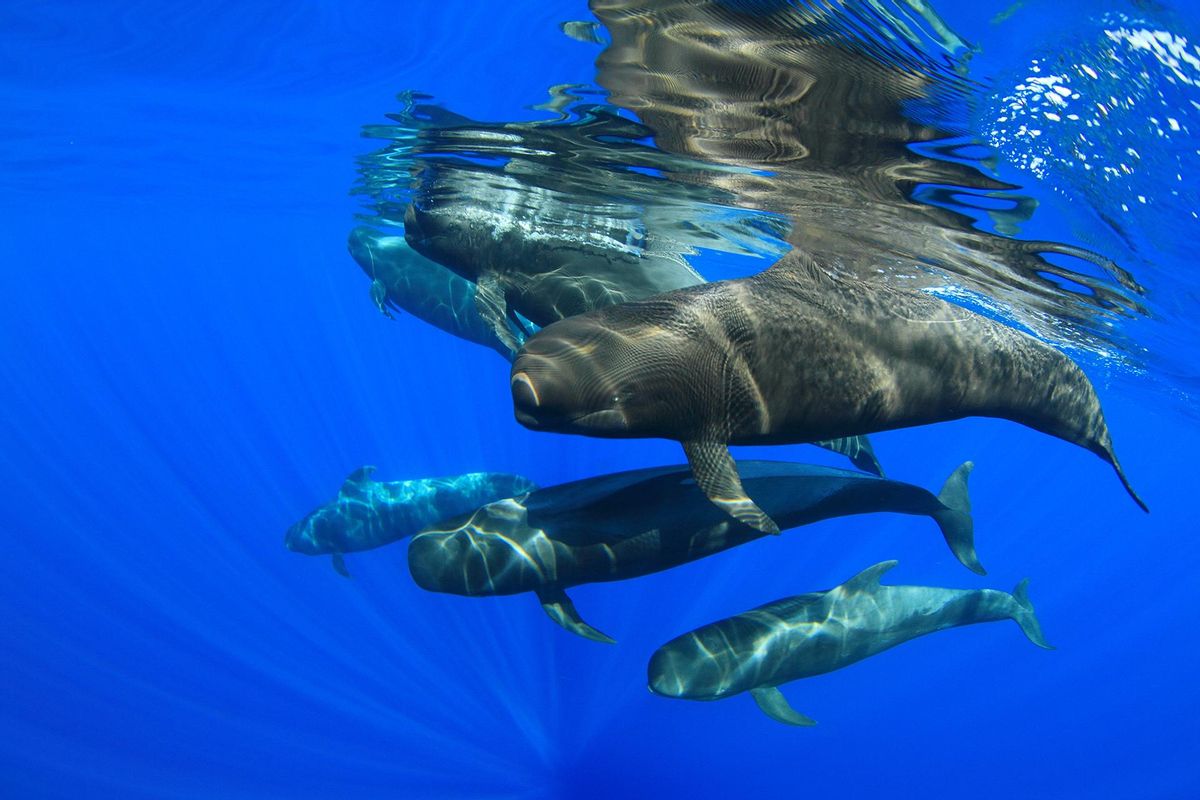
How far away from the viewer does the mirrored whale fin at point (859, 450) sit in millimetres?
8578

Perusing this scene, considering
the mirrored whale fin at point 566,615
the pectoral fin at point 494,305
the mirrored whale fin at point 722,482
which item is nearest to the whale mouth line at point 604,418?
the mirrored whale fin at point 722,482

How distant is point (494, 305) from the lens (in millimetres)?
9188

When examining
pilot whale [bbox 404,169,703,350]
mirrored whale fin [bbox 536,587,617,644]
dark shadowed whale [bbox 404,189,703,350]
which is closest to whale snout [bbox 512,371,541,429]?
mirrored whale fin [bbox 536,587,617,644]

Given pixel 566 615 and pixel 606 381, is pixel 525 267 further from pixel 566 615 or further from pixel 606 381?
pixel 606 381

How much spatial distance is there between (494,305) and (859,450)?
482cm

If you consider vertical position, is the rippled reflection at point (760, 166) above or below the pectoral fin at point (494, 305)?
above

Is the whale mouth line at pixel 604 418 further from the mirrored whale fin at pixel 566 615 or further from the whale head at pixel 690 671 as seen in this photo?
the whale head at pixel 690 671

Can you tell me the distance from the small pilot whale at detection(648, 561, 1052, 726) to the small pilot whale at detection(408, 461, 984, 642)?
5.30ft

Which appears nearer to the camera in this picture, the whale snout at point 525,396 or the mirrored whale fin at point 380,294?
the whale snout at point 525,396

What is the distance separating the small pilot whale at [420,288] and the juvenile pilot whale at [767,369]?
6417mm

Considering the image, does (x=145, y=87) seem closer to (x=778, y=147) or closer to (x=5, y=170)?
(x=778, y=147)

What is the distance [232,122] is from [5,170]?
608 inches

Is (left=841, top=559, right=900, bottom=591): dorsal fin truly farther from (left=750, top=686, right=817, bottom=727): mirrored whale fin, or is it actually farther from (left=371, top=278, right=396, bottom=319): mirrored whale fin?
(left=371, top=278, right=396, bottom=319): mirrored whale fin

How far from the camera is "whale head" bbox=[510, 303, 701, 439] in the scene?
4.38 m
